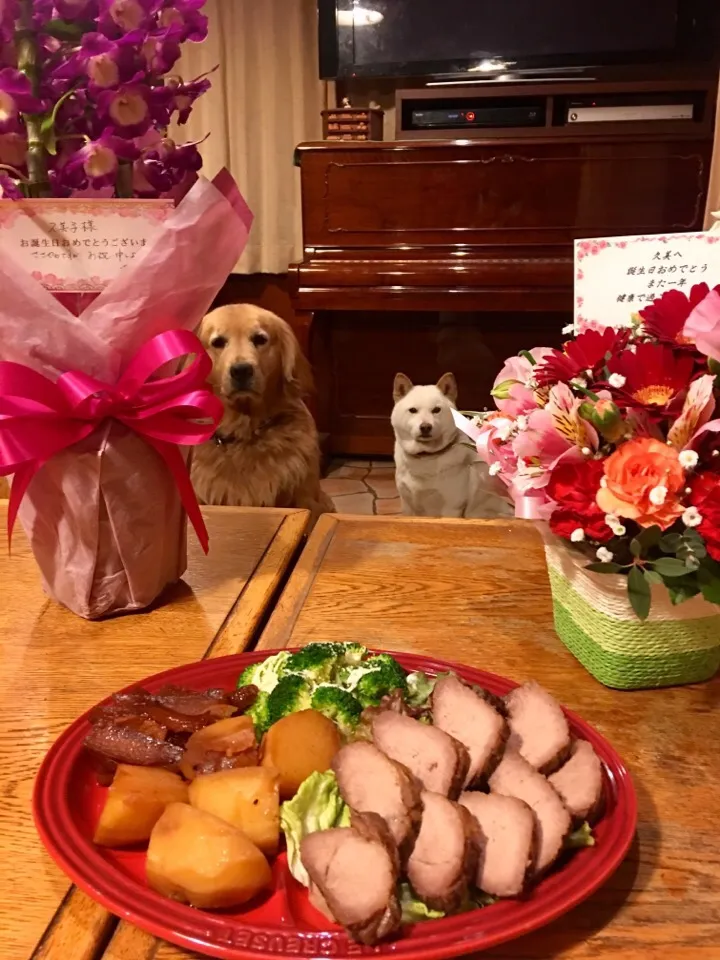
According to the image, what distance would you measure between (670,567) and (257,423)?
1895mm

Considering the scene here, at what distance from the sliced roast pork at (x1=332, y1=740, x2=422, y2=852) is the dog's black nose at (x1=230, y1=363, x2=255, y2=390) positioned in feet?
6.43

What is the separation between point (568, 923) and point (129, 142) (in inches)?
32.3

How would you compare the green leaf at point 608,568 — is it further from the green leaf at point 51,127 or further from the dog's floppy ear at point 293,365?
the dog's floppy ear at point 293,365

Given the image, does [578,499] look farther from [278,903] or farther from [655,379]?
[278,903]

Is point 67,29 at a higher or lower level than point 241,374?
higher

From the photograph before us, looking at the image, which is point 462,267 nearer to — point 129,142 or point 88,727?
point 129,142

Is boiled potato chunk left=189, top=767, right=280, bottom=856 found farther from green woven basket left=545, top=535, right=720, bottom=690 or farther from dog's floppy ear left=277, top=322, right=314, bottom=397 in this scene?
dog's floppy ear left=277, top=322, right=314, bottom=397

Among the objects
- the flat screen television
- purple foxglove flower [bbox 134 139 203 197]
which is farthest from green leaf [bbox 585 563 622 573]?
the flat screen television

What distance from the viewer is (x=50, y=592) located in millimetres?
1013

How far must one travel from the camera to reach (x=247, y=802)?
578mm

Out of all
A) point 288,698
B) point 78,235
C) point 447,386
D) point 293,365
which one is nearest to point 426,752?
point 288,698

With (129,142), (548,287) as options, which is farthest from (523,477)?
(548,287)

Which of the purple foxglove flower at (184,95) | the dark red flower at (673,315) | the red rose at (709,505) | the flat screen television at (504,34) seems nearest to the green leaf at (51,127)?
the purple foxglove flower at (184,95)

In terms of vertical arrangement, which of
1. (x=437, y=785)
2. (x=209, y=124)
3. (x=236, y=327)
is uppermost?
(x=209, y=124)
